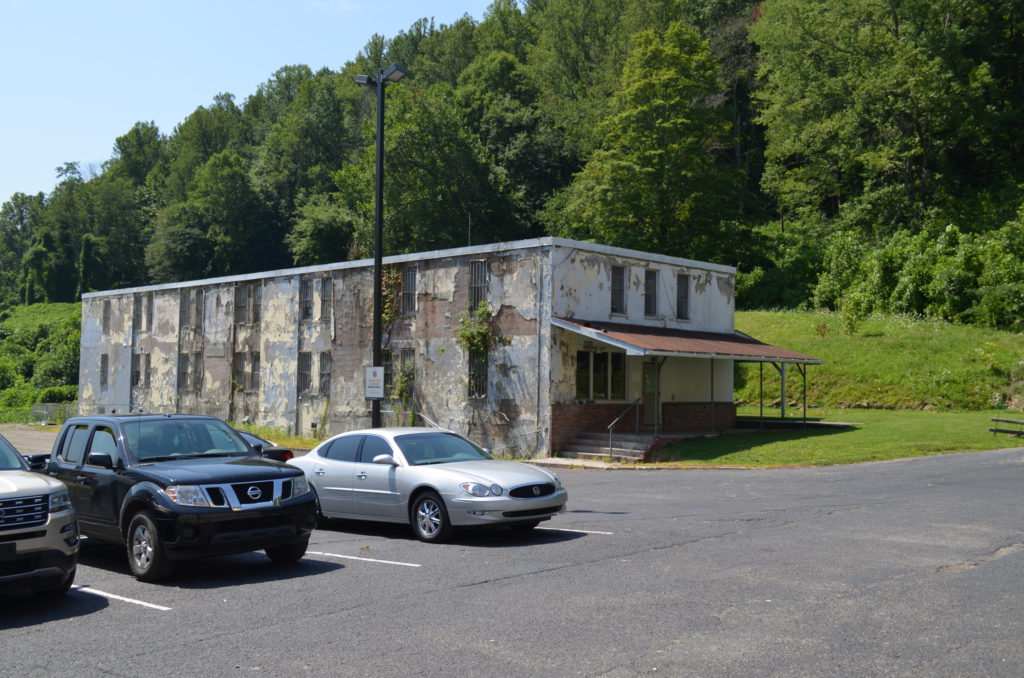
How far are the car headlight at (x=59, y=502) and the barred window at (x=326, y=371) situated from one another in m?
25.8

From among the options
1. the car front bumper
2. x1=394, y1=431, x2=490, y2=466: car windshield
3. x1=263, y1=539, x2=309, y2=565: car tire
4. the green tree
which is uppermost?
the green tree

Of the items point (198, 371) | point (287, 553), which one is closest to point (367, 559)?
point (287, 553)

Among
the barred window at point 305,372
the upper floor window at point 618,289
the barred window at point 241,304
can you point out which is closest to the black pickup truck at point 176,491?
the upper floor window at point 618,289

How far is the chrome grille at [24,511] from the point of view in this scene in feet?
26.3

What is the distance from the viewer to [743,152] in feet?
251

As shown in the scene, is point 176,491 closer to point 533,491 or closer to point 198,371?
point 533,491

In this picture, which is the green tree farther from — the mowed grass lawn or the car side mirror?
the car side mirror

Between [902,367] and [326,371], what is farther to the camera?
[902,367]

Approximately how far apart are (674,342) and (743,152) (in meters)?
53.1

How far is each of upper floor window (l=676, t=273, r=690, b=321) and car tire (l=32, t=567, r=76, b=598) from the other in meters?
25.0

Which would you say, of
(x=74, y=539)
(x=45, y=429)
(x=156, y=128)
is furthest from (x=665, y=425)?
(x=156, y=128)

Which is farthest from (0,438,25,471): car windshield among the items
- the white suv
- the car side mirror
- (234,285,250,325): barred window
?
(234,285,250,325): barred window

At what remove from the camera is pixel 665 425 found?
3067 cm

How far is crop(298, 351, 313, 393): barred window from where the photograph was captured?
115 feet
